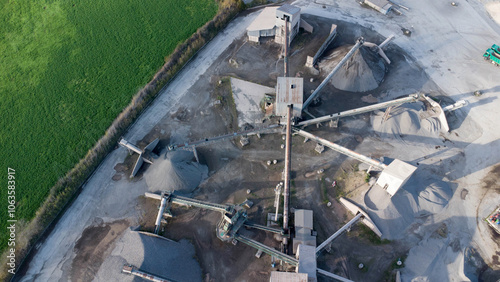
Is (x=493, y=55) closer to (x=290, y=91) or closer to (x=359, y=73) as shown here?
(x=359, y=73)

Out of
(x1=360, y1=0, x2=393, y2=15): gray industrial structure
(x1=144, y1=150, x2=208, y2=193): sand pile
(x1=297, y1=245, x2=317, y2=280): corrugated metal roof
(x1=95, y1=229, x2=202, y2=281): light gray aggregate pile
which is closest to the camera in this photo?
(x1=297, y1=245, x2=317, y2=280): corrugated metal roof

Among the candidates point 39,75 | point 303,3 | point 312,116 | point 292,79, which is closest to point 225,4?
point 303,3

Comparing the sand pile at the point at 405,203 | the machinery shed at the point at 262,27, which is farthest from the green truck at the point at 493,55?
the machinery shed at the point at 262,27

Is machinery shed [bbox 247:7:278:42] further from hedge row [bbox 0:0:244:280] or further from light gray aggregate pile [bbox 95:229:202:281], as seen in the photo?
light gray aggregate pile [bbox 95:229:202:281]

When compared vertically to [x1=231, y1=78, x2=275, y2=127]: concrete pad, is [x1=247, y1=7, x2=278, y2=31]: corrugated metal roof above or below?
above

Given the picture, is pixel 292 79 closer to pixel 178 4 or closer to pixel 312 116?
pixel 312 116

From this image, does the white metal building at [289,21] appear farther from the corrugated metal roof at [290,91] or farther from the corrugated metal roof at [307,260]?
the corrugated metal roof at [307,260]

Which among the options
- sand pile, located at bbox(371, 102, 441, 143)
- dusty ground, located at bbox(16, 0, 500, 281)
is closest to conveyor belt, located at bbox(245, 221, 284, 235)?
dusty ground, located at bbox(16, 0, 500, 281)

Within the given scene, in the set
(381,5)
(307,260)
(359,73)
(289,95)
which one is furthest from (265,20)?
(307,260)
